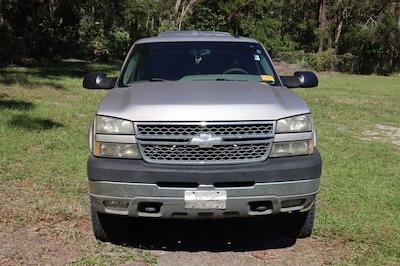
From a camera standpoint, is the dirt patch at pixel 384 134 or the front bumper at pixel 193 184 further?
the dirt patch at pixel 384 134

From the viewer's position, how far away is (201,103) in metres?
4.36

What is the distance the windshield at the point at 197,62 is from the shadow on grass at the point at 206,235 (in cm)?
136

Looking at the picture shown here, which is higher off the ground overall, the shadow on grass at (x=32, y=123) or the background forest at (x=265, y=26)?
the shadow on grass at (x=32, y=123)

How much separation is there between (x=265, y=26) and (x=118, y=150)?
109 feet

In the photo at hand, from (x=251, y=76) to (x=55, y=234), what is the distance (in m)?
2.32

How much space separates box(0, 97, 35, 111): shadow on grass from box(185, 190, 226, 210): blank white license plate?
872 centimetres

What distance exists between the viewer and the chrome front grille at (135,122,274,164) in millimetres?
4266

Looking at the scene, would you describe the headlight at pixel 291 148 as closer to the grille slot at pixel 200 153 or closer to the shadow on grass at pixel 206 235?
the grille slot at pixel 200 153

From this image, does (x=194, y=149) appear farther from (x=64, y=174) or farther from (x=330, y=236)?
(x=64, y=174)

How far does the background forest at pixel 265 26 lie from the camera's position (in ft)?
110

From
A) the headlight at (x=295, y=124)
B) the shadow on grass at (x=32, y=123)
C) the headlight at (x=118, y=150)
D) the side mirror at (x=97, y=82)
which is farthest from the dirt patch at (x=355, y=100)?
the headlight at (x=118, y=150)

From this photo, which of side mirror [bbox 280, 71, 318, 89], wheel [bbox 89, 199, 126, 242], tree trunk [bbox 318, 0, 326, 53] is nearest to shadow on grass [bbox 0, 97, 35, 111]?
side mirror [bbox 280, 71, 318, 89]

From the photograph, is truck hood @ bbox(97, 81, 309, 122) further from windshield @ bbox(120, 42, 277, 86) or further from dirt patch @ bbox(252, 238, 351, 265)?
Result: dirt patch @ bbox(252, 238, 351, 265)

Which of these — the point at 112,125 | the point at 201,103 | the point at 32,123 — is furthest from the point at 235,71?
the point at 32,123
